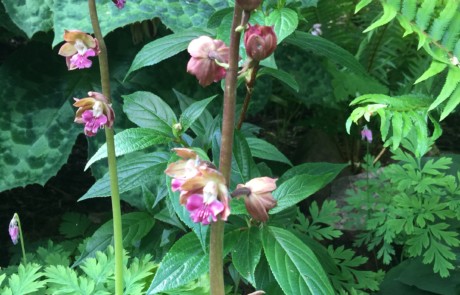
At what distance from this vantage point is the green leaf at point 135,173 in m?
1.22

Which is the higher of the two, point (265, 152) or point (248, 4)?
point (248, 4)

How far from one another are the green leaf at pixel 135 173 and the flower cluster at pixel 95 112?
34 cm

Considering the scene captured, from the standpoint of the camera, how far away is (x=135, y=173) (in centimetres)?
123

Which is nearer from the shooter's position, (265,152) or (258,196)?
(258,196)

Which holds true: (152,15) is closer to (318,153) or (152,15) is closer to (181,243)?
(181,243)

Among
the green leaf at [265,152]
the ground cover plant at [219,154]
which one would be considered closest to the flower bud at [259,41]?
the ground cover plant at [219,154]

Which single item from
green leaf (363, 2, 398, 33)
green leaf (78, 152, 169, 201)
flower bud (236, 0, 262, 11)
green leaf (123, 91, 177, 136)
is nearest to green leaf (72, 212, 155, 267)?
green leaf (78, 152, 169, 201)

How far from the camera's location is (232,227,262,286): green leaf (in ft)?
3.35

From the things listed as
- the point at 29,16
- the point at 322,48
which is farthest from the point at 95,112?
the point at 29,16

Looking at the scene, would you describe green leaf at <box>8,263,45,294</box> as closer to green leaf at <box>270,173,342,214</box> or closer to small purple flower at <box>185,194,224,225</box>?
green leaf at <box>270,173,342,214</box>

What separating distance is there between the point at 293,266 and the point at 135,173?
0.43 m

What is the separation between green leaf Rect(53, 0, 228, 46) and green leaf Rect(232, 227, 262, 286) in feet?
2.19

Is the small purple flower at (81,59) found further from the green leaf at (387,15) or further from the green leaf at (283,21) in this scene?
the green leaf at (387,15)

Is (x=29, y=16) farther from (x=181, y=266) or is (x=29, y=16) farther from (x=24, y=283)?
(x=181, y=266)
